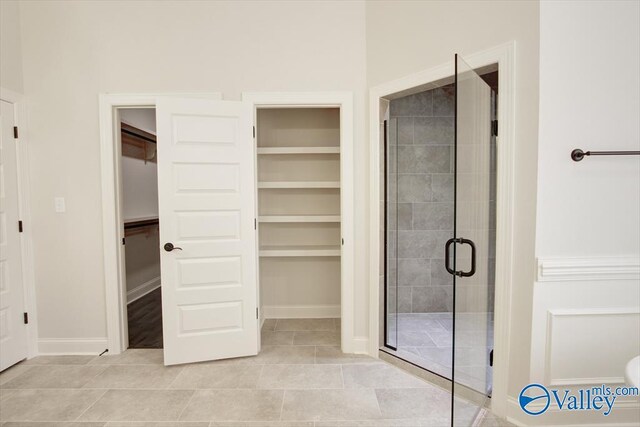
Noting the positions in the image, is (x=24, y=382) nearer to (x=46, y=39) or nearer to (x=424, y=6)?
(x=46, y=39)

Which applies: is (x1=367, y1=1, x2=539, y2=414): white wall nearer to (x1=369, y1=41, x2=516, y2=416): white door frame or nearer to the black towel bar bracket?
(x1=369, y1=41, x2=516, y2=416): white door frame

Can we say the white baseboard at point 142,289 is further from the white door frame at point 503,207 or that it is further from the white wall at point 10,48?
the white door frame at point 503,207

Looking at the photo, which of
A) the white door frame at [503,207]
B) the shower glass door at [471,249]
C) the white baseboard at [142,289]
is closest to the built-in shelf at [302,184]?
the white door frame at [503,207]

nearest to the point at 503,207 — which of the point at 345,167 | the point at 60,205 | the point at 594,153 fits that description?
the point at 594,153

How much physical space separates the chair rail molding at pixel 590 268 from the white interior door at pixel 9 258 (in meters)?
3.85

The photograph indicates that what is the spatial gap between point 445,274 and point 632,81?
2262 millimetres

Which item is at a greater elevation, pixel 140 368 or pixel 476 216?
pixel 476 216

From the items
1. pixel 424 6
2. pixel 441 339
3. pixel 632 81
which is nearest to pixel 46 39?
pixel 424 6

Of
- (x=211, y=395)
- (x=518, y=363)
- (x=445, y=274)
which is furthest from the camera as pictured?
(x=445, y=274)

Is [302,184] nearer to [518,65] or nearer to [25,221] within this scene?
[518,65]

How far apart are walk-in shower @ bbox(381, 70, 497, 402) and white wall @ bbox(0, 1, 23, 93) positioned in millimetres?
3085

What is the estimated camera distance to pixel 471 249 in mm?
1644

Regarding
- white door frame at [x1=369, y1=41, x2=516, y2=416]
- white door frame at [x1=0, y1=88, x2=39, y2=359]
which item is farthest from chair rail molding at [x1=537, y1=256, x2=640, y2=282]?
white door frame at [x1=0, y1=88, x2=39, y2=359]

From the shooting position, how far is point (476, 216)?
170 cm
